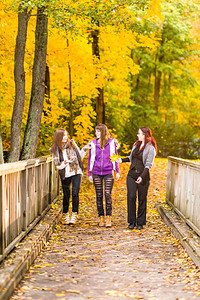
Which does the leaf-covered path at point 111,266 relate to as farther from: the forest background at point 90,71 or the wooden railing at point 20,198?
the forest background at point 90,71

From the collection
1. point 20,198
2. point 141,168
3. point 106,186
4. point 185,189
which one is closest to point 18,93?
point 106,186

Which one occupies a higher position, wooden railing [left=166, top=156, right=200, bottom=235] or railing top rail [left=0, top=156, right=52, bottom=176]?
railing top rail [left=0, top=156, right=52, bottom=176]

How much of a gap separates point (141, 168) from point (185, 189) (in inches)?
37.5

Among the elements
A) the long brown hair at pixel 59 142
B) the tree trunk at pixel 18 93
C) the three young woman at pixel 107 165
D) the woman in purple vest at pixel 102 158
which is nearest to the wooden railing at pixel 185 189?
the three young woman at pixel 107 165

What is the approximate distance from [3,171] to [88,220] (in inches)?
211

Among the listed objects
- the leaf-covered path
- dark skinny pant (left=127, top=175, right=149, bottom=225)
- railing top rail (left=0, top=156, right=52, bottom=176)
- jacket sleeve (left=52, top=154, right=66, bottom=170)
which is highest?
railing top rail (left=0, top=156, right=52, bottom=176)

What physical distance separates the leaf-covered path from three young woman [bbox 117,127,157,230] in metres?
0.33

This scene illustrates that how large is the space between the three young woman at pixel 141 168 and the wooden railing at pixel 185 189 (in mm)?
744

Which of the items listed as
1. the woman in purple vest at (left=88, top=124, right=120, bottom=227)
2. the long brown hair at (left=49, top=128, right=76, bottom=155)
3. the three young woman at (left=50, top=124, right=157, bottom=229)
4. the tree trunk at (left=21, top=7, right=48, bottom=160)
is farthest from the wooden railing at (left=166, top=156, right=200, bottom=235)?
the tree trunk at (left=21, top=7, right=48, bottom=160)

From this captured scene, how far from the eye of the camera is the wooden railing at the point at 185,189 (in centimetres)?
827

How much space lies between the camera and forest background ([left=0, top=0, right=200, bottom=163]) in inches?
464

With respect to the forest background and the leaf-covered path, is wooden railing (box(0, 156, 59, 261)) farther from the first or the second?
the forest background

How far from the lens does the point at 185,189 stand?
9.56 meters

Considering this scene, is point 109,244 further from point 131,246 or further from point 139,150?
point 139,150
